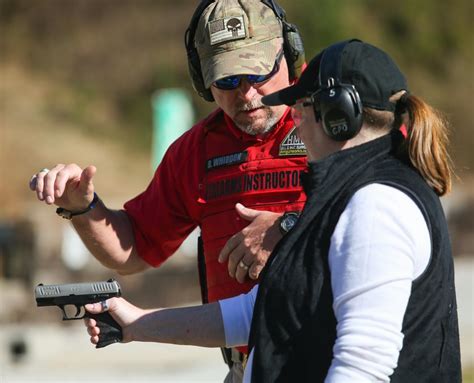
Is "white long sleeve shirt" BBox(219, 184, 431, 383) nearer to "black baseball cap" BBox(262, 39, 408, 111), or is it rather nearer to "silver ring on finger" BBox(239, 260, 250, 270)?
"black baseball cap" BBox(262, 39, 408, 111)

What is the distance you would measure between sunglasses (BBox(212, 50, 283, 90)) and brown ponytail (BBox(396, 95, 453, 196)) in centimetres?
109

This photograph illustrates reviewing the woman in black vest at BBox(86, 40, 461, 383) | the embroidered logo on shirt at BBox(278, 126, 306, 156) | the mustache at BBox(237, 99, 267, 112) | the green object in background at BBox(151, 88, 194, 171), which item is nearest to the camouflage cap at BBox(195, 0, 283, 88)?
the mustache at BBox(237, 99, 267, 112)

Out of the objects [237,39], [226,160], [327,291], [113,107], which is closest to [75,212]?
[226,160]

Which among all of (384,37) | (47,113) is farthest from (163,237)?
(384,37)

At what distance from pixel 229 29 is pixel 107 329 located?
122 centimetres

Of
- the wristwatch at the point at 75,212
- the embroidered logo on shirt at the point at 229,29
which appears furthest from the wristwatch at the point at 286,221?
the wristwatch at the point at 75,212

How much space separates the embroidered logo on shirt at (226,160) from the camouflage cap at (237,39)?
27 cm

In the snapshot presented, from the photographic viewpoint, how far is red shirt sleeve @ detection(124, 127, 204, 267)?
4141 millimetres

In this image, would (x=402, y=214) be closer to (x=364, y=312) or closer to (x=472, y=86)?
(x=364, y=312)

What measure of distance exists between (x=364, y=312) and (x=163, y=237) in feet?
5.81

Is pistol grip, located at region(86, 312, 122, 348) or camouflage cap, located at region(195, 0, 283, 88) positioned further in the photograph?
camouflage cap, located at region(195, 0, 283, 88)

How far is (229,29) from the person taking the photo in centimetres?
392

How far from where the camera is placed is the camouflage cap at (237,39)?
12.7 feet

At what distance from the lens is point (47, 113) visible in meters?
27.2
